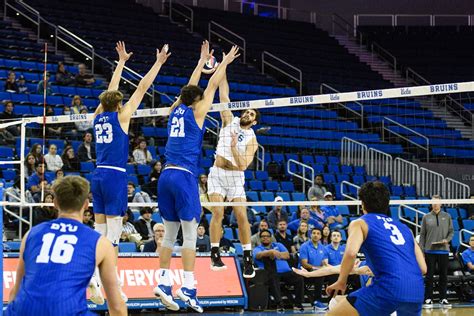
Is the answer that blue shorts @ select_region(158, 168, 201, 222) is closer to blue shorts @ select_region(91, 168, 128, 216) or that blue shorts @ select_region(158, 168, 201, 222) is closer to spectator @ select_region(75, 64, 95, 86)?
blue shorts @ select_region(91, 168, 128, 216)

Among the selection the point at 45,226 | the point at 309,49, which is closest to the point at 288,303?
the point at 45,226

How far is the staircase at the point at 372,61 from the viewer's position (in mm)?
35062

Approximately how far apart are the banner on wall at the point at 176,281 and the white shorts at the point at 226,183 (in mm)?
4377

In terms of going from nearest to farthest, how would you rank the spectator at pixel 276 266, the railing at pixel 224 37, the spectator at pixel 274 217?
the spectator at pixel 276 266, the spectator at pixel 274 217, the railing at pixel 224 37

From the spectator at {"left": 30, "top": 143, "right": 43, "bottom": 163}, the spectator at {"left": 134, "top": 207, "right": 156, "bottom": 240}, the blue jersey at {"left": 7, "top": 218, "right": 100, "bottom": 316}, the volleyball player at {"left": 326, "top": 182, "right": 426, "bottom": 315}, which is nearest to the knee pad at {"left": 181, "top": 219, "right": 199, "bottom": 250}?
the volleyball player at {"left": 326, "top": 182, "right": 426, "bottom": 315}

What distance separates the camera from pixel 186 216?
1118cm

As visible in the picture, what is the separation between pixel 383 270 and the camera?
28.1 ft

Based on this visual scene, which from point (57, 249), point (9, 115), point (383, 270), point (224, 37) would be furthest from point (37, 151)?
point (224, 37)

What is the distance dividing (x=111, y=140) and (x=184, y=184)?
1023mm

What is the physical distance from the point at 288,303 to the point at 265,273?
107 centimetres

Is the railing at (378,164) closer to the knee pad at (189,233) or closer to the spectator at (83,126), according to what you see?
the spectator at (83,126)

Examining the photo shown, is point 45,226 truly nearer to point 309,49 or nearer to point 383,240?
point 383,240

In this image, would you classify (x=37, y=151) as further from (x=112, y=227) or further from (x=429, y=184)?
(x=429, y=184)

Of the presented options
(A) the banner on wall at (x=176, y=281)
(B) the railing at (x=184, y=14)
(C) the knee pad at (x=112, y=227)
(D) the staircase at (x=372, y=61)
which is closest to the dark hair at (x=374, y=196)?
(C) the knee pad at (x=112, y=227)
